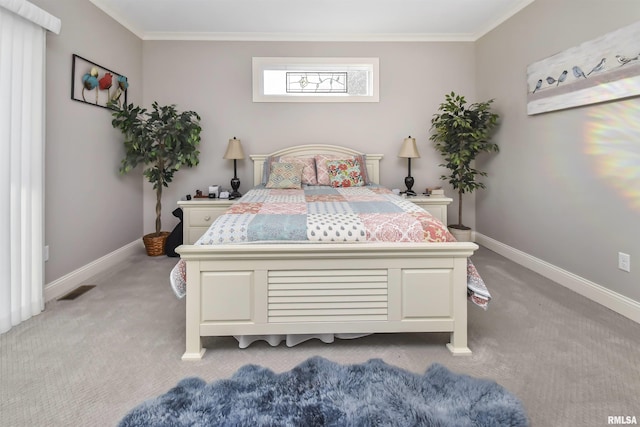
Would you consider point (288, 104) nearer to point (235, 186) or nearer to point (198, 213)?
point (235, 186)

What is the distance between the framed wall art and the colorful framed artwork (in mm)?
3955

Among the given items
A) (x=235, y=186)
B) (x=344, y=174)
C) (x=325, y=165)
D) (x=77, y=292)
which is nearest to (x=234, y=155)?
(x=235, y=186)

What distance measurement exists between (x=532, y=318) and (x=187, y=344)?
2.11 meters

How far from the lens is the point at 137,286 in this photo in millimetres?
2717

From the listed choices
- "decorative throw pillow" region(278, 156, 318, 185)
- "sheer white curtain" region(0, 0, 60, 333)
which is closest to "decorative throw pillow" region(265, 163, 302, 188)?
"decorative throw pillow" region(278, 156, 318, 185)

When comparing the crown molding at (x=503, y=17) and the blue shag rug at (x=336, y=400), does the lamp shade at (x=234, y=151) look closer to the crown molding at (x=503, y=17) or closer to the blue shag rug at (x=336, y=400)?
the blue shag rug at (x=336, y=400)

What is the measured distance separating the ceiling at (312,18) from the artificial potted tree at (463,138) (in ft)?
2.71

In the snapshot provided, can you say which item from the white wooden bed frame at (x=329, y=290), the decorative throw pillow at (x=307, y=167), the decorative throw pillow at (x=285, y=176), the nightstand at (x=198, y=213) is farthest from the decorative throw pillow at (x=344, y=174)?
the white wooden bed frame at (x=329, y=290)

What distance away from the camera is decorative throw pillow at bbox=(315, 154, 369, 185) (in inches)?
139

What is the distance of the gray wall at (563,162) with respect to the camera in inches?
86.7

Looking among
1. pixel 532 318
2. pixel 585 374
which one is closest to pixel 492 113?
pixel 532 318

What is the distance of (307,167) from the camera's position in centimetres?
363

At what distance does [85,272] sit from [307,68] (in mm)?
3212

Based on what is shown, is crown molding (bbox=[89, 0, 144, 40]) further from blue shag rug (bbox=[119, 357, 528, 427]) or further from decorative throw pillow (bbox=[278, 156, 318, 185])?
blue shag rug (bbox=[119, 357, 528, 427])
